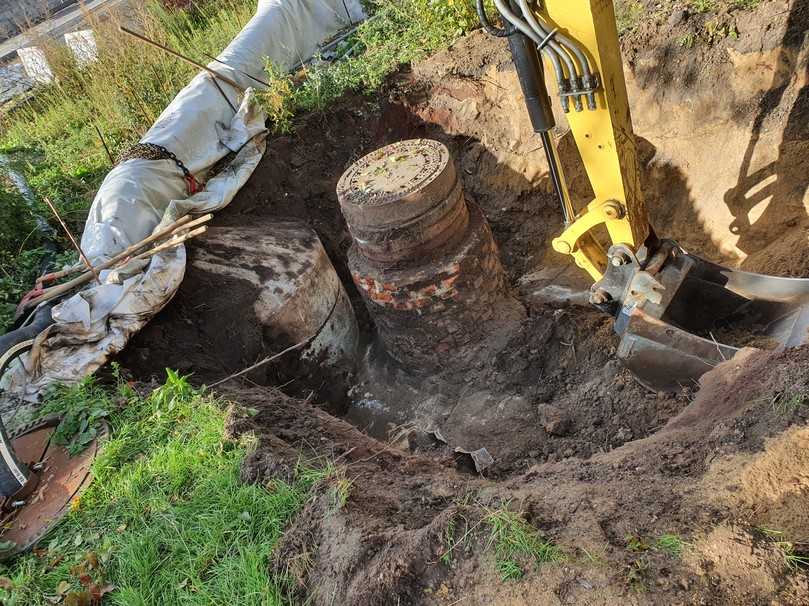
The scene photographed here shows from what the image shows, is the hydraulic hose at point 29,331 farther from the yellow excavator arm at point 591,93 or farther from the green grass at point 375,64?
the yellow excavator arm at point 591,93

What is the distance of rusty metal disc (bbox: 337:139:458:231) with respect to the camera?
13.0 feet

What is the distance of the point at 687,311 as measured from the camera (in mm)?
3449

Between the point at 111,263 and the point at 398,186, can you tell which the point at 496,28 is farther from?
the point at 111,263

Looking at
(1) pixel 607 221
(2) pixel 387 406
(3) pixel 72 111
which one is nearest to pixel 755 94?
(1) pixel 607 221

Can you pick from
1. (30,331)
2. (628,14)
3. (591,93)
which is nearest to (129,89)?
(30,331)

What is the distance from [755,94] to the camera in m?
4.16

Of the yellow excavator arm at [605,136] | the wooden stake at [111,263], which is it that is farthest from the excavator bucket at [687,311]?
the wooden stake at [111,263]

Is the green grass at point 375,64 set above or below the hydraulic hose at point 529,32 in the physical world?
below

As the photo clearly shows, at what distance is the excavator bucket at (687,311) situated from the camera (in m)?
3.21

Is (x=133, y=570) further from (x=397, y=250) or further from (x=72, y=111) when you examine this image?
(x=72, y=111)

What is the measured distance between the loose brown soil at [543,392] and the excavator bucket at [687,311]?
0.23 metres

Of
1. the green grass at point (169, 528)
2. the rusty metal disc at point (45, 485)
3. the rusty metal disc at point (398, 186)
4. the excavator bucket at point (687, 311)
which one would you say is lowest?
the excavator bucket at point (687, 311)

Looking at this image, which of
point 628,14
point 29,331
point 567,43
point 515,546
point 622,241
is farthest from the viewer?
point 628,14

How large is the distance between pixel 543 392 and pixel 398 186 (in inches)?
73.4
